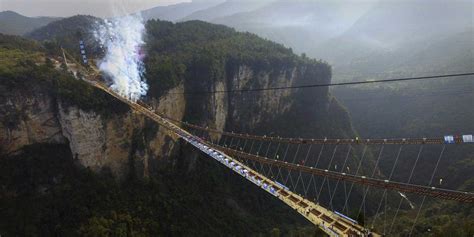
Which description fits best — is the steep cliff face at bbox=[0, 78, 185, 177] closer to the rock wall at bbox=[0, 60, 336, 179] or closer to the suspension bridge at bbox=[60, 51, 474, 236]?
the rock wall at bbox=[0, 60, 336, 179]

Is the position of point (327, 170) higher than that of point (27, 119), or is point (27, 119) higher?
point (27, 119)

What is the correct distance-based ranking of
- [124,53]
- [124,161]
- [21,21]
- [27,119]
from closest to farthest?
1. [27,119]
2. [124,161]
3. [124,53]
4. [21,21]

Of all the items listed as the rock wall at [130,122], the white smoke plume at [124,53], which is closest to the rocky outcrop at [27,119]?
the rock wall at [130,122]

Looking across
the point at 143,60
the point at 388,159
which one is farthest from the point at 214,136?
the point at 388,159

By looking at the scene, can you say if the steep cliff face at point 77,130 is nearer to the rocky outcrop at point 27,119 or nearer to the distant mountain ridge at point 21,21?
the rocky outcrop at point 27,119

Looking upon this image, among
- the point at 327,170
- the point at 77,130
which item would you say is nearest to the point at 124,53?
the point at 77,130

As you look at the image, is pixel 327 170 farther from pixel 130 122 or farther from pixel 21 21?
pixel 21 21

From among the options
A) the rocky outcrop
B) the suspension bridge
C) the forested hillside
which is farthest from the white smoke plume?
the rocky outcrop
